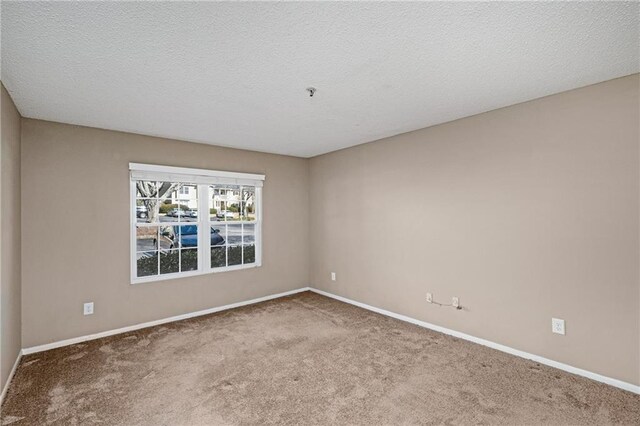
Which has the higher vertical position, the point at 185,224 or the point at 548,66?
the point at 548,66

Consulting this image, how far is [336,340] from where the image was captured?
3330 millimetres

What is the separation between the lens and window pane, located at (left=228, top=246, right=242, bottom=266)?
181 inches

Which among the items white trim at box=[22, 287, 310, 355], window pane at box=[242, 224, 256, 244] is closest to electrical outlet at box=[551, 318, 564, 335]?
white trim at box=[22, 287, 310, 355]

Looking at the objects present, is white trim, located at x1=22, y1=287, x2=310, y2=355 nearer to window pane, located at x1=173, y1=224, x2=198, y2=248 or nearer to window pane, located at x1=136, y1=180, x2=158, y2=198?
window pane, located at x1=173, y1=224, x2=198, y2=248

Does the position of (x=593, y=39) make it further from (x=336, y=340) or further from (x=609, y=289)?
(x=336, y=340)

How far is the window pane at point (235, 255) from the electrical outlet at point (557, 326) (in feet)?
12.5

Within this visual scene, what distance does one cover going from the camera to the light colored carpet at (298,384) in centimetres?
208

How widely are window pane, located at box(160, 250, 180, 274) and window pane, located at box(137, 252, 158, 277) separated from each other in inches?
2.7

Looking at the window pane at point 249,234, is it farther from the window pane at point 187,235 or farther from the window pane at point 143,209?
the window pane at point 143,209

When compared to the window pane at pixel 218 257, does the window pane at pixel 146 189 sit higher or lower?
higher

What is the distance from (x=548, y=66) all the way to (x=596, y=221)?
4.29 feet

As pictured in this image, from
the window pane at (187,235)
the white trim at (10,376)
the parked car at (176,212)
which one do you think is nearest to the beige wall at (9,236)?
the white trim at (10,376)

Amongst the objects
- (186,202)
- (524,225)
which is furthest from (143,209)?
(524,225)

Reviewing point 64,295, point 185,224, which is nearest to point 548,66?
point 185,224
